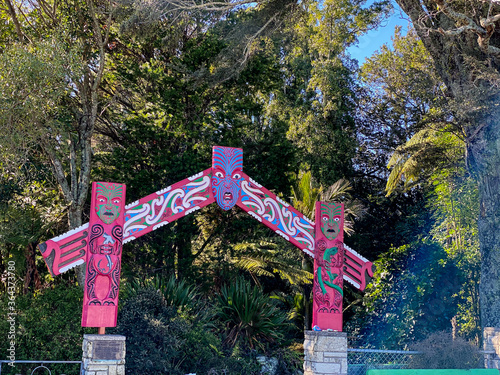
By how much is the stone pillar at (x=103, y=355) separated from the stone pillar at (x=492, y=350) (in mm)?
6043

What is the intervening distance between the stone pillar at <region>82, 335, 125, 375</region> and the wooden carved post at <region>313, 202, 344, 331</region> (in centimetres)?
331

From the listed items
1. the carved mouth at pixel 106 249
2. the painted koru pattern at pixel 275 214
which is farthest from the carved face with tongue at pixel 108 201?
the painted koru pattern at pixel 275 214

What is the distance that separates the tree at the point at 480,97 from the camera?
1055 centimetres

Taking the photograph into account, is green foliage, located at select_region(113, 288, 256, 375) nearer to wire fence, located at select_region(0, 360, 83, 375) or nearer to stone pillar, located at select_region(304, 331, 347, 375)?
wire fence, located at select_region(0, 360, 83, 375)

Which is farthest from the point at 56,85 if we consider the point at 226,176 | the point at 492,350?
the point at 492,350

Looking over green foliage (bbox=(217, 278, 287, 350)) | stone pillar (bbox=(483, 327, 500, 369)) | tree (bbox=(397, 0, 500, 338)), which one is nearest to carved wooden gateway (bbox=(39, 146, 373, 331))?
stone pillar (bbox=(483, 327, 500, 369))

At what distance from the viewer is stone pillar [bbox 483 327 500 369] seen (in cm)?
851

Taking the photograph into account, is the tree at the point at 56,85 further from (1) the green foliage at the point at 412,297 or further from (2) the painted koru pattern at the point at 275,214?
(1) the green foliage at the point at 412,297

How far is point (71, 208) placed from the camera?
38.4ft

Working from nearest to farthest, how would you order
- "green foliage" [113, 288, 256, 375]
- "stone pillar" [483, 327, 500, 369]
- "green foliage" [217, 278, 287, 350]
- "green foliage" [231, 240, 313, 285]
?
1. "stone pillar" [483, 327, 500, 369]
2. "green foliage" [113, 288, 256, 375]
3. "green foliage" [217, 278, 287, 350]
4. "green foliage" [231, 240, 313, 285]

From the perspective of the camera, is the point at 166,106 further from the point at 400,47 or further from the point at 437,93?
the point at 400,47

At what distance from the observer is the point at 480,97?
1058cm

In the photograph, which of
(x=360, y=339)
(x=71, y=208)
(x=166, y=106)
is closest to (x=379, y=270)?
(x=360, y=339)

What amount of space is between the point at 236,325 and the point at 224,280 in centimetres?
251
